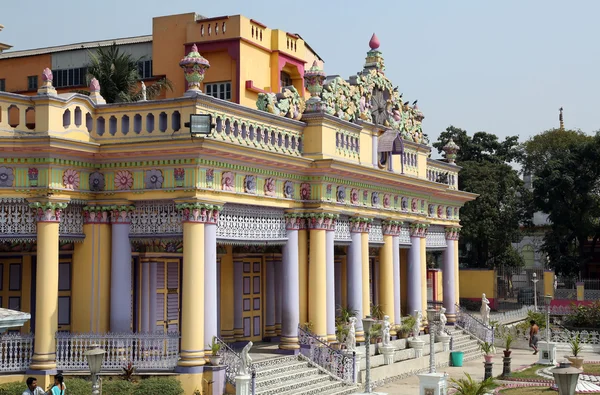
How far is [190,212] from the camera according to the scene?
68.3ft

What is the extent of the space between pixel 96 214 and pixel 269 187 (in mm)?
4650

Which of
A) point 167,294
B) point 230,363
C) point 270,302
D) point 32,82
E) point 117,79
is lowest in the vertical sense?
point 230,363

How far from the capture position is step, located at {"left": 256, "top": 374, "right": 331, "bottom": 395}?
21.5m

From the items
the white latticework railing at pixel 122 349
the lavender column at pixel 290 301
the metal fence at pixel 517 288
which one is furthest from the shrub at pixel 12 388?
the metal fence at pixel 517 288

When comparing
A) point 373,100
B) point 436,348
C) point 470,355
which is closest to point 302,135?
point 373,100

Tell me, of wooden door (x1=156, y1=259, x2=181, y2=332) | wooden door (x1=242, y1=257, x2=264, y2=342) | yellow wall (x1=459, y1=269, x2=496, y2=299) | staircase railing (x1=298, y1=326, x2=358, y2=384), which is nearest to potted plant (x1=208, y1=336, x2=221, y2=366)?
wooden door (x1=156, y1=259, x2=181, y2=332)

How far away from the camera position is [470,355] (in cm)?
3350

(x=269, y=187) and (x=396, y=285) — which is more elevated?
(x=269, y=187)

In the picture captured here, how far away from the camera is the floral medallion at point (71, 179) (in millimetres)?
20766

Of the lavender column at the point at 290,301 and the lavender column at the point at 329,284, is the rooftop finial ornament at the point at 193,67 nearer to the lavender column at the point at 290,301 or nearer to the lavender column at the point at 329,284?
the lavender column at the point at 290,301

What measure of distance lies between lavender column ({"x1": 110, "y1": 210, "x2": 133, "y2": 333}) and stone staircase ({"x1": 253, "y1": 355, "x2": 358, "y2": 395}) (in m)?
3.47

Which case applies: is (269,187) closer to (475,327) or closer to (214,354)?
(214,354)

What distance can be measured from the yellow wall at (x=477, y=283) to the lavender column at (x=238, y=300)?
1006 inches

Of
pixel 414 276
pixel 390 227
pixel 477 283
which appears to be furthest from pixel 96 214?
pixel 477 283
